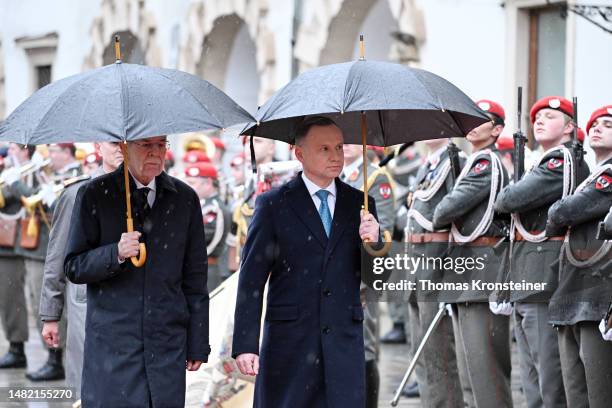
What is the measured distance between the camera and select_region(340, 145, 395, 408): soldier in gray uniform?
8.52m

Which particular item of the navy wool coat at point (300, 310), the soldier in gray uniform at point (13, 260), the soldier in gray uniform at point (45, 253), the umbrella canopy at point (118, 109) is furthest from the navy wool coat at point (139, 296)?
the soldier in gray uniform at point (13, 260)

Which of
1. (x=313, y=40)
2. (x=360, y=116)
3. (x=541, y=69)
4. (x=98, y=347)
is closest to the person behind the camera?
(x=98, y=347)

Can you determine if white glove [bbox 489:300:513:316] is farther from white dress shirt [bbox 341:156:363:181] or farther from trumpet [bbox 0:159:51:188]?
trumpet [bbox 0:159:51:188]

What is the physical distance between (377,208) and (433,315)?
1.12 meters

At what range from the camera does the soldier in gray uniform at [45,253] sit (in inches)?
455

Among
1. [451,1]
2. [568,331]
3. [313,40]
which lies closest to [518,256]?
[568,331]

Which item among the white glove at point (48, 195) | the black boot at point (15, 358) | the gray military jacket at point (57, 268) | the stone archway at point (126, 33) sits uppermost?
the stone archway at point (126, 33)

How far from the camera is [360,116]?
668 centimetres

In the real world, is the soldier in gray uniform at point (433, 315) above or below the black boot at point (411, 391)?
above

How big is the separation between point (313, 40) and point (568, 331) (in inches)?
454

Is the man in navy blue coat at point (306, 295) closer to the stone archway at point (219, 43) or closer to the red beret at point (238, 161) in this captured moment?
the red beret at point (238, 161)

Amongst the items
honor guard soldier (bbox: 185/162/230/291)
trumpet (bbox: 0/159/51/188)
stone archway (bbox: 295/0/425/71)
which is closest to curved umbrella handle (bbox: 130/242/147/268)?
honor guard soldier (bbox: 185/162/230/291)

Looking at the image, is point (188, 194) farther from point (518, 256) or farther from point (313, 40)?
point (313, 40)

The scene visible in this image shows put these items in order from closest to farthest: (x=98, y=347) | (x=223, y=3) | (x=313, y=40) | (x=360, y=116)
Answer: (x=98, y=347) < (x=360, y=116) < (x=313, y=40) < (x=223, y=3)
